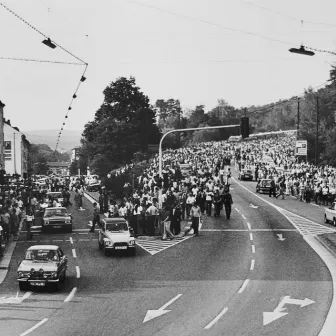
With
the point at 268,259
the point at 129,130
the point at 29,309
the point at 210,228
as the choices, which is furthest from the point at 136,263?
the point at 129,130

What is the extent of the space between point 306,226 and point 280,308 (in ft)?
74.3

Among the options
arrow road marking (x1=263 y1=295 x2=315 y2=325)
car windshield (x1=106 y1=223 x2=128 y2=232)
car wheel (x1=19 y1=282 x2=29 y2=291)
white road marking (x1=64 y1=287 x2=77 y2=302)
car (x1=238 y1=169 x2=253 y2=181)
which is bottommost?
arrow road marking (x1=263 y1=295 x2=315 y2=325)

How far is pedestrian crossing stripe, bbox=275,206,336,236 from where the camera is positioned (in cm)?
4100

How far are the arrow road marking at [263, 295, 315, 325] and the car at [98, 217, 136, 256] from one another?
36.3ft

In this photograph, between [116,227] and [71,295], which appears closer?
[71,295]

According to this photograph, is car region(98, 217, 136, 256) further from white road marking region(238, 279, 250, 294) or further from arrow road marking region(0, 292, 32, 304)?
arrow road marking region(0, 292, 32, 304)

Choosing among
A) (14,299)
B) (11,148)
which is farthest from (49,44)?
(11,148)

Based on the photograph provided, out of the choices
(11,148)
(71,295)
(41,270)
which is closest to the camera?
(71,295)

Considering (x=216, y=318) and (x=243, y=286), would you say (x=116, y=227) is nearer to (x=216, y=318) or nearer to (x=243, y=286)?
(x=243, y=286)

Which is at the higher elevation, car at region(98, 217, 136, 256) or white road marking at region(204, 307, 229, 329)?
car at region(98, 217, 136, 256)

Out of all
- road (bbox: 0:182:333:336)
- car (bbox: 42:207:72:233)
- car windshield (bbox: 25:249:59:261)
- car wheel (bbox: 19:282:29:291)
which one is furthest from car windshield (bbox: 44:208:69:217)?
car wheel (bbox: 19:282:29:291)

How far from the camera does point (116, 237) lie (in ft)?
108

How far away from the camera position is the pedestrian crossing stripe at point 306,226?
41.0 meters

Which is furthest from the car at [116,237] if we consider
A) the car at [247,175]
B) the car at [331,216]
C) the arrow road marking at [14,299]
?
the car at [247,175]
